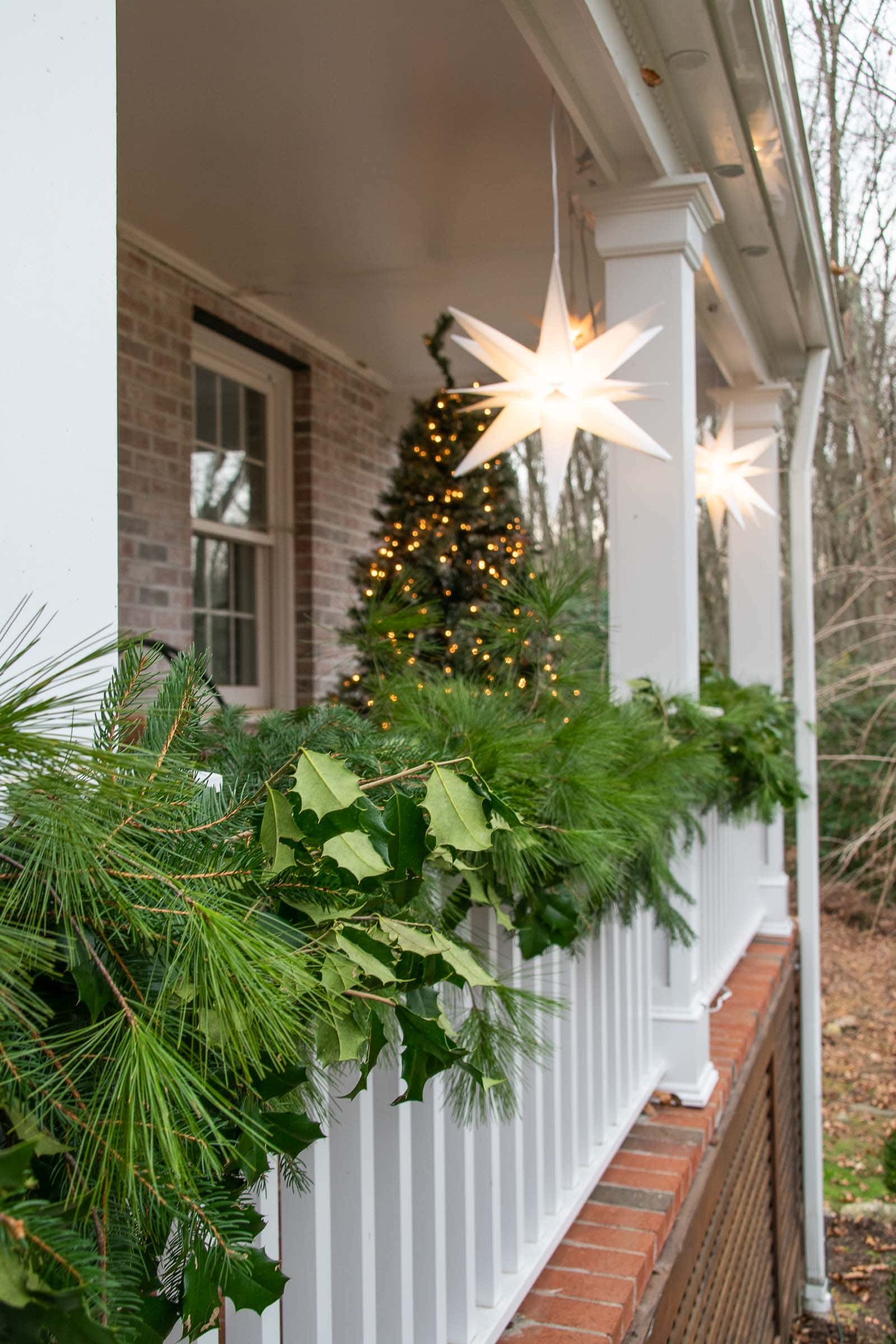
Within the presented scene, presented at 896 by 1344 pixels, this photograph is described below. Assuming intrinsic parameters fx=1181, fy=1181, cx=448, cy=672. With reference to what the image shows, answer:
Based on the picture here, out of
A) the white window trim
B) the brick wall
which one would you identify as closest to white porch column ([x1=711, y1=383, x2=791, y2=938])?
the brick wall

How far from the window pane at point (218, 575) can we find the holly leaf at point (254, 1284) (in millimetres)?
4662

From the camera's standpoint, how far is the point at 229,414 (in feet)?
18.0

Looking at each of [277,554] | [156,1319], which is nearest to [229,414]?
[277,554]

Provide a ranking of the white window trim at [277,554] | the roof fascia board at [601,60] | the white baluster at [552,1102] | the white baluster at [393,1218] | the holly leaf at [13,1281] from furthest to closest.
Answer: the white window trim at [277,554], the roof fascia board at [601,60], the white baluster at [552,1102], the white baluster at [393,1218], the holly leaf at [13,1281]

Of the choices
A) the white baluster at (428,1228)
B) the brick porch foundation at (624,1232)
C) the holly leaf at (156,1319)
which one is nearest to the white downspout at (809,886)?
the brick porch foundation at (624,1232)

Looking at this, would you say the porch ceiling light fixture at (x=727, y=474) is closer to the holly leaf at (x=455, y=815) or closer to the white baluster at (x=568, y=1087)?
the white baluster at (x=568, y=1087)

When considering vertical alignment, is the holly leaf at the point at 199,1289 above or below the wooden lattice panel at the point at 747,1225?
above

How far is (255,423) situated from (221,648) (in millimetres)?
1127

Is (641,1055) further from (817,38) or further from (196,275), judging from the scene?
(817,38)

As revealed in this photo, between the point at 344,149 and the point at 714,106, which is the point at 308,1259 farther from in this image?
the point at 344,149

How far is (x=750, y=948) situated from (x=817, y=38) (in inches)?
218

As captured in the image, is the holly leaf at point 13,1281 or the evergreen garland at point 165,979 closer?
the holly leaf at point 13,1281

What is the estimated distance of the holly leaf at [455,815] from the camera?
0.98 m

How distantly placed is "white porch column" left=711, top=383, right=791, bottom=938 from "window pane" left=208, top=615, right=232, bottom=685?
236cm
